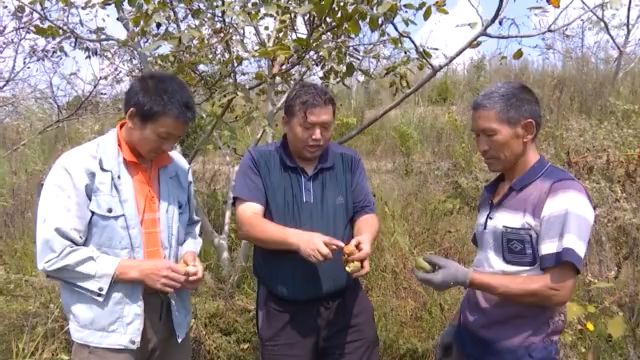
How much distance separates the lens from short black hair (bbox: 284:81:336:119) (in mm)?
2293

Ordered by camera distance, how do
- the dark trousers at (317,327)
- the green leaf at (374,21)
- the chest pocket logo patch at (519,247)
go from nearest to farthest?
the chest pocket logo patch at (519,247)
the dark trousers at (317,327)
the green leaf at (374,21)

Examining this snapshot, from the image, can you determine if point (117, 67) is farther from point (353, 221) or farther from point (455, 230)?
point (455, 230)

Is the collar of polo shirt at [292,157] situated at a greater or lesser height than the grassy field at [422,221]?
greater

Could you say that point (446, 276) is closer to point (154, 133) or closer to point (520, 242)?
point (520, 242)

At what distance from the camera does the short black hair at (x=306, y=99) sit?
229 centimetres

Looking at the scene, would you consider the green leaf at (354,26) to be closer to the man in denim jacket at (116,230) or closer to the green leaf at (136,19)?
the green leaf at (136,19)

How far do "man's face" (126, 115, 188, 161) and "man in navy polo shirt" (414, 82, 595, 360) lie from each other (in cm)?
89

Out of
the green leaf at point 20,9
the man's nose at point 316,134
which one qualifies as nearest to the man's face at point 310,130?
the man's nose at point 316,134

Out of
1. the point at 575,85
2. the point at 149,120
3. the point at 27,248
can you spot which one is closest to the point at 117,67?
the point at 27,248

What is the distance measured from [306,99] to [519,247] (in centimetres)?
90

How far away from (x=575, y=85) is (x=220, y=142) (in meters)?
4.28

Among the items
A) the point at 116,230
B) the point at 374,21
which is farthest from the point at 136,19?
the point at 116,230

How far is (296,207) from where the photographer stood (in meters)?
2.34

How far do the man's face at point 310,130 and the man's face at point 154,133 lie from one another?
43 centimetres
